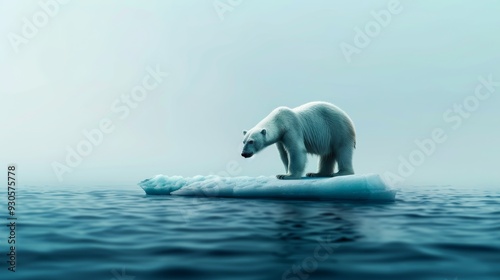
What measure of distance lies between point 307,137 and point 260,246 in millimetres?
6237

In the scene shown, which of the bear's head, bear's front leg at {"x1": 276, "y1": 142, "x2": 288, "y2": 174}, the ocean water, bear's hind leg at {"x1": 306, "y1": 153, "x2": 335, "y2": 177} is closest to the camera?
the ocean water

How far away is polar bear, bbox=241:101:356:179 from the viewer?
9.60 meters

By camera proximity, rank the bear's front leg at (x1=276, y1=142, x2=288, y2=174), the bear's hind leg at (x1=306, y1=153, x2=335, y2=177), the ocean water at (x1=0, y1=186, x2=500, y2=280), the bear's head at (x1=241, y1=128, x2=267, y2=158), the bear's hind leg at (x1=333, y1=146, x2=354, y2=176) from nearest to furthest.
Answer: the ocean water at (x1=0, y1=186, x2=500, y2=280)
the bear's head at (x1=241, y1=128, x2=267, y2=158)
the bear's hind leg at (x1=333, y1=146, x2=354, y2=176)
the bear's front leg at (x1=276, y1=142, x2=288, y2=174)
the bear's hind leg at (x1=306, y1=153, x2=335, y2=177)

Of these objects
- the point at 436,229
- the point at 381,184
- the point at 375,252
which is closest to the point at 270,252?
the point at 375,252

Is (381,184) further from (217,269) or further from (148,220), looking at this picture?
(217,269)

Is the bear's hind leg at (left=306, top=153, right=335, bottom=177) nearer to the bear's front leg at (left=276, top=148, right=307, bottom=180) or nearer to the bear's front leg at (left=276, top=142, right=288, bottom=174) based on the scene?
→ the bear's front leg at (left=276, top=142, right=288, bottom=174)

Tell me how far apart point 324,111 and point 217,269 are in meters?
7.73

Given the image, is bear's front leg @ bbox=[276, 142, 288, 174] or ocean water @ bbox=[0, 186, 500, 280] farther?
bear's front leg @ bbox=[276, 142, 288, 174]

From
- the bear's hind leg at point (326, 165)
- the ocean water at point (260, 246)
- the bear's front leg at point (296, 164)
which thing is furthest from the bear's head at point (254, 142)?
the ocean water at point (260, 246)

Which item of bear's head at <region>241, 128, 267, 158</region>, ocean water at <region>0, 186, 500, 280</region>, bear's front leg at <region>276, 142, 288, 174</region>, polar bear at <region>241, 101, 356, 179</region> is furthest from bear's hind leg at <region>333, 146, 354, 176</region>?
ocean water at <region>0, 186, 500, 280</region>

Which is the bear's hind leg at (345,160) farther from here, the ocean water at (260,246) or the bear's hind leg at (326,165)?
the ocean water at (260,246)

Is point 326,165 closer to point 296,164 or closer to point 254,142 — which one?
point 296,164

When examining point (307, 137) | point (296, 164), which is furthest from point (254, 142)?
point (307, 137)

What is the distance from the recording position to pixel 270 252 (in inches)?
155
